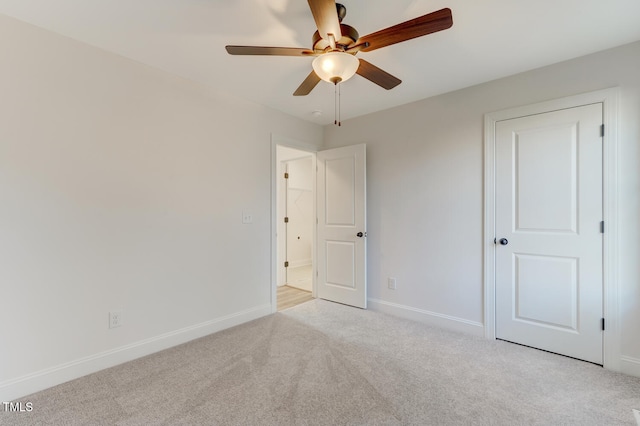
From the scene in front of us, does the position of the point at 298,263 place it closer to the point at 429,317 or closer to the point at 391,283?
the point at 391,283

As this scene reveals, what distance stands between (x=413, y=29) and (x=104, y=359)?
300cm

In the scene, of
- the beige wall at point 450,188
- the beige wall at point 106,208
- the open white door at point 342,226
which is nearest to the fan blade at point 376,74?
the beige wall at point 450,188

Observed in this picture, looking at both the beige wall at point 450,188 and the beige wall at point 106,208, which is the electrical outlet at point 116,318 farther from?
the beige wall at point 450,188

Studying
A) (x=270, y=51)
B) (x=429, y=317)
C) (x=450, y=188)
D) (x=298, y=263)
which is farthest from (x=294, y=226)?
(x=270, y=51)

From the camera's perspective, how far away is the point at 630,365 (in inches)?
83.7

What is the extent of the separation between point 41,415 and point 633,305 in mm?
3948

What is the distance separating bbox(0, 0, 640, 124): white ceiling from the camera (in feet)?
5.74

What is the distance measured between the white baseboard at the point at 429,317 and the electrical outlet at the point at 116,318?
2.56m

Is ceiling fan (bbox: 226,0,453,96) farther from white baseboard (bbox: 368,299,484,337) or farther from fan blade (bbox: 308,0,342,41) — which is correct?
white baseboard (bbox: 368,299,484,337)

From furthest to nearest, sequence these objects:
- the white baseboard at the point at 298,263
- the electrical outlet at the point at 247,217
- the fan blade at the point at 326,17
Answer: the white baseboard at the point at 298,263 < the electrical outlet at the point at 247,217 < the fan blade at the point at 326,17

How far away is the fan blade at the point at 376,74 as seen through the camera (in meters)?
1.85

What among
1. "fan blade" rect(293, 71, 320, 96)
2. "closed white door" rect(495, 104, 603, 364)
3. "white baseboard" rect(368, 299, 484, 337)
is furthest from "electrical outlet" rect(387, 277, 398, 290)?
"fan blade" rect(293, 71, 320, 96)

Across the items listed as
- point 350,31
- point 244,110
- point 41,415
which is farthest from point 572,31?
point 41,415

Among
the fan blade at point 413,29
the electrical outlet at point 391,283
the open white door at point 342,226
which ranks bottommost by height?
the electrical outlet at point 391,283
